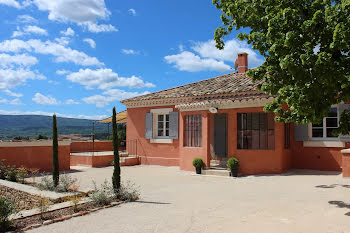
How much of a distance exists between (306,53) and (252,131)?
752cm

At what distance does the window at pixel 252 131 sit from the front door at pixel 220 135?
94.0 inches

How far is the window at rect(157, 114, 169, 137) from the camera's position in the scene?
16780 millimetres

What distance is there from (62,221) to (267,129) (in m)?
8.85

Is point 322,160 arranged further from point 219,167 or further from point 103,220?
point 103,220

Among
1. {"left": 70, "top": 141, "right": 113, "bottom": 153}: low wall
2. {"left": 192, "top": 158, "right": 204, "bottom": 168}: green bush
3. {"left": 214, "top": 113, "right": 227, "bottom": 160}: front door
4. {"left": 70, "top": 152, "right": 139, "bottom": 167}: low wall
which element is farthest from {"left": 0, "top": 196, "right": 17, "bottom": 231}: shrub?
{"left": 70, "top": 141, "right": 113, "bottom": 153}: low wall

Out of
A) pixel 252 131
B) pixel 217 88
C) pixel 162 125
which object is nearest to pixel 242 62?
pixel 217 88

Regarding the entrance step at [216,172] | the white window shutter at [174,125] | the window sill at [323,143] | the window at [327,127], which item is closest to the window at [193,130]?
the entrance step at [216,172]

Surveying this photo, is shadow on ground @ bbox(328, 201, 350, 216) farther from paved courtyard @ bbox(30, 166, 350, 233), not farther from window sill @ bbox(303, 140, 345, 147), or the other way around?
window sill @ bbox(303, 140, 345, 147)

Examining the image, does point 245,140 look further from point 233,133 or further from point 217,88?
point 217,88

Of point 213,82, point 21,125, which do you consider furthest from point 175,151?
point 21,125

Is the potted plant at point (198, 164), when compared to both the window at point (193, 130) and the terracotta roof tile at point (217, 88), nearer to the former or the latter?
the window at point (193, 130)

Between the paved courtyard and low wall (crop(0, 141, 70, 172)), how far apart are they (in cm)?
564

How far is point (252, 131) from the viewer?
12938 mm

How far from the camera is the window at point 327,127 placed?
12070 millimetres
